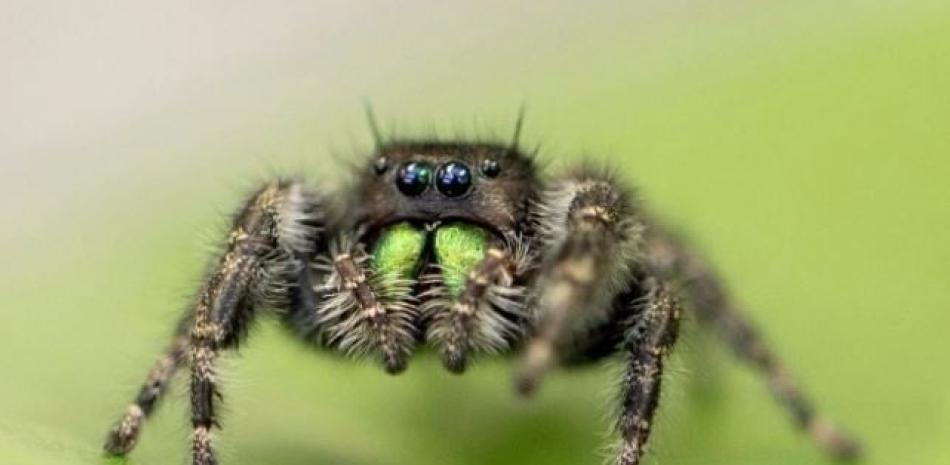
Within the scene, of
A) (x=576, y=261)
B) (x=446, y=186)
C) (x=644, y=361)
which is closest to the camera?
(x=576, y=261)

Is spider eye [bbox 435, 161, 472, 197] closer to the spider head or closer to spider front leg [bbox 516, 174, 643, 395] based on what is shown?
the spider head

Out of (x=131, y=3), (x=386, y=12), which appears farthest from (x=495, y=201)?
(x=131, y=3)

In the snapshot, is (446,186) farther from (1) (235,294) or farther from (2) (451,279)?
(1) (235,294)

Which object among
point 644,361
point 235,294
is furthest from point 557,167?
point 235,294

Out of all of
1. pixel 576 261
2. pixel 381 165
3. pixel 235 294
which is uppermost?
pixel 576 261

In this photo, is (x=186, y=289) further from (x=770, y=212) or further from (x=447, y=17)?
(x=447, y=17)

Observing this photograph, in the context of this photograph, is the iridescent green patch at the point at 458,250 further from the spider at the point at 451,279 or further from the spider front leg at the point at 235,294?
the spider front leg at the point at 235,294

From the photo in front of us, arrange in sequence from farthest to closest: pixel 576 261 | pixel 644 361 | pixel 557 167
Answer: pixel 557 167
pixel 644 361
pixel 576 261
